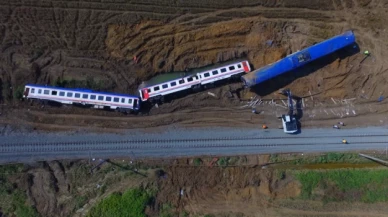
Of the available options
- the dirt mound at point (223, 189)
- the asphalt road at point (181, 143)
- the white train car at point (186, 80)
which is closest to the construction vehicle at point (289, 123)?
the asphalt road at point (181, 143)

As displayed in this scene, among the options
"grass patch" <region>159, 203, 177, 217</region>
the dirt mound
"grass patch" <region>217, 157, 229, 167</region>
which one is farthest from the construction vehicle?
"grass patch" <region>159, 203, 177, 217</region>

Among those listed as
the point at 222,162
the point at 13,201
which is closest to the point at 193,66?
the point at 222,162

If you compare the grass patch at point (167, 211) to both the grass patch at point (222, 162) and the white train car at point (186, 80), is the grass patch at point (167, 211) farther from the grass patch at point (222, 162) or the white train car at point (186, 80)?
the white train car at point (186, 80)

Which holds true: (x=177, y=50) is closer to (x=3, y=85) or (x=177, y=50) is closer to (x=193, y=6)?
(x=193, y=6)

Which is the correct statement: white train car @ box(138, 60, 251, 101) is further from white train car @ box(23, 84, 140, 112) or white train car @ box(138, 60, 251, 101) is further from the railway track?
the railway track

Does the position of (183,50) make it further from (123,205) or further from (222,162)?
(123,205)

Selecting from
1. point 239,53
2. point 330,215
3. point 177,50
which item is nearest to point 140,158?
point 177,50

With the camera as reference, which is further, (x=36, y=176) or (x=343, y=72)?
(x=343, y=72)
